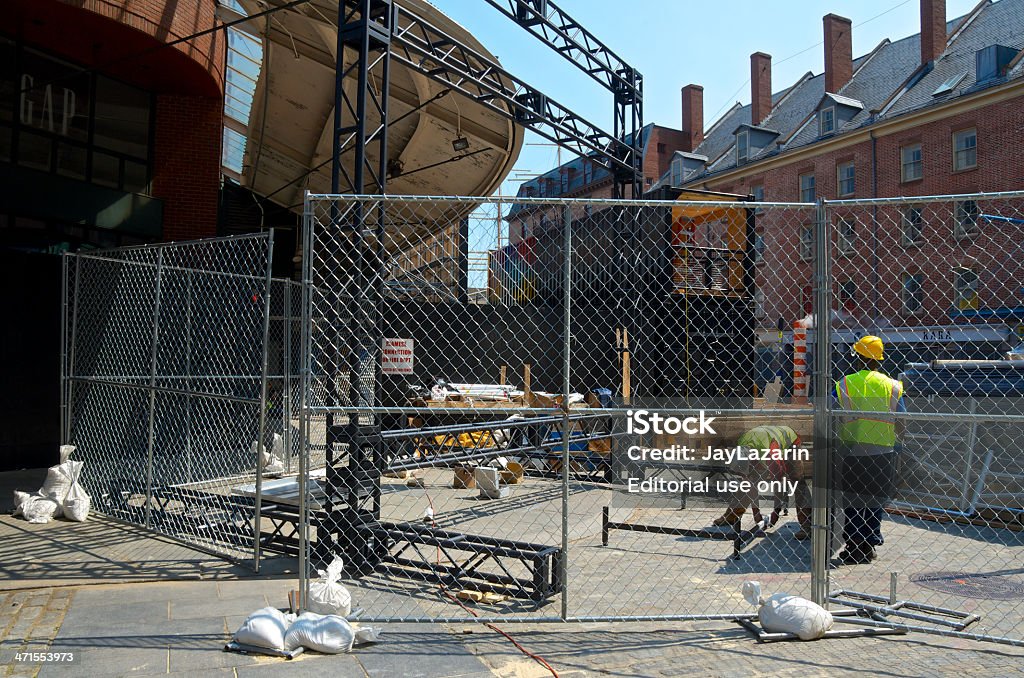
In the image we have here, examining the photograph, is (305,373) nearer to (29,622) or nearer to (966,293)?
(29,622)

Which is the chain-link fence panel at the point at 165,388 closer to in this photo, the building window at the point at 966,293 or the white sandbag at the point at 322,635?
the white sandbag at the point at 322,635

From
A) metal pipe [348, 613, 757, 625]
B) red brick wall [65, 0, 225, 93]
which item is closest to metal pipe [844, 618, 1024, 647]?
metal pipe [348, 613, 757, 625]

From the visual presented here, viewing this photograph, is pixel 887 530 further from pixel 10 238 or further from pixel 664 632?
pixel 10 238

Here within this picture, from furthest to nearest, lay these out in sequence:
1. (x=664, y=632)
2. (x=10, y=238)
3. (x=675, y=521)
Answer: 1. (x=10, y=238)
2. (x=675, y=521)
3. (x=664, y=632)

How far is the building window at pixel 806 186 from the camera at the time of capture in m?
38.5

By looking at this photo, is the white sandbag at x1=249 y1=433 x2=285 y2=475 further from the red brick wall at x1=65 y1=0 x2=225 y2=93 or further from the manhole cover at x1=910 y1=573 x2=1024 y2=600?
the manhole cover at x1=910 y1=573 x2=1024 y2=600

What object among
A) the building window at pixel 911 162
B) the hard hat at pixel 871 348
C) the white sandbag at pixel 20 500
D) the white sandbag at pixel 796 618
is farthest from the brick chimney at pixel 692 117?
the white sandbag at pixel 796 618

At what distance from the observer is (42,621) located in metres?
5.11

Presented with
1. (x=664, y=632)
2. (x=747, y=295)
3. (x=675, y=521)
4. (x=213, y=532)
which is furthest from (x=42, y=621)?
(x=747, y=295)

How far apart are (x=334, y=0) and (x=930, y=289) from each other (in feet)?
86.5

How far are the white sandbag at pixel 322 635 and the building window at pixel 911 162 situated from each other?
34.5 meters

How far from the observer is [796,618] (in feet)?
15.5

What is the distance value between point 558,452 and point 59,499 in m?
6.75

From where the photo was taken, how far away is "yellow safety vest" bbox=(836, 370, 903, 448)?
6.64 meters
